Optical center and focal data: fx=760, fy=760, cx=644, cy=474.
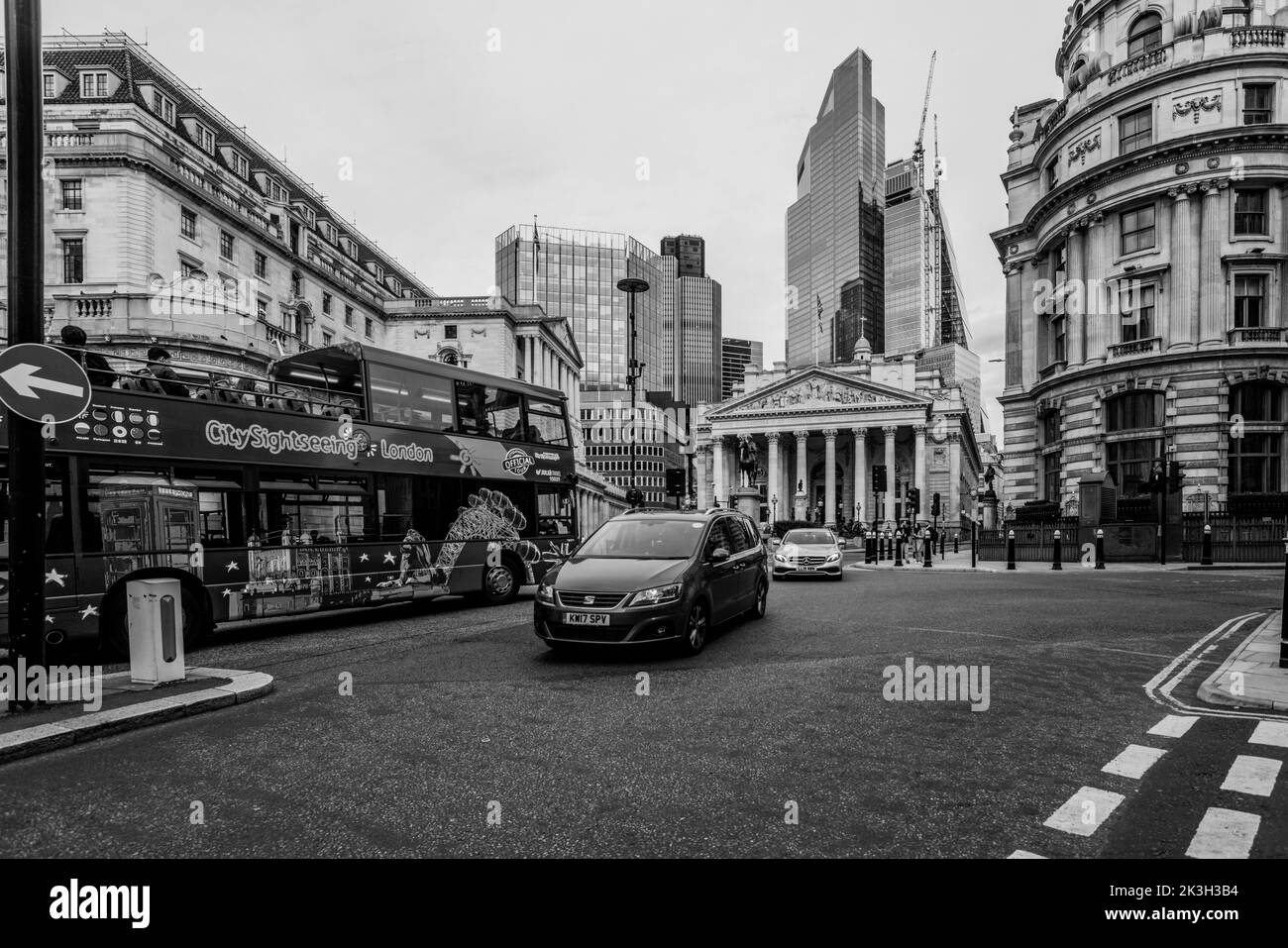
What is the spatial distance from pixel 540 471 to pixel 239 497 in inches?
246

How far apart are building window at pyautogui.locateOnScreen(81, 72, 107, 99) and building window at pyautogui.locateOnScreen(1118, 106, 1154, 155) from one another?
160ft

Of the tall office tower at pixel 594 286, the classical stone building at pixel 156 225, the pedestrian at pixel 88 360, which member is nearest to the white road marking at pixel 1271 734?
the pedestrian at pixel 88 360

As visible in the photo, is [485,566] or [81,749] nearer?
[81,749]

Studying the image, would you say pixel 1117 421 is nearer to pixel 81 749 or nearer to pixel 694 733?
pixel 694 733

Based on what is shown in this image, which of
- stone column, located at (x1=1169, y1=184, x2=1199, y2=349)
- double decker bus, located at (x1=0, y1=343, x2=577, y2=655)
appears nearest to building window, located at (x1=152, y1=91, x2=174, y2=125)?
double decker bus, located at (x1=0, y1=343, x2=577, y2=655)

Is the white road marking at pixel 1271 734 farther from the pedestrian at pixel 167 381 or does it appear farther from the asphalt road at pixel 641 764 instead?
the pedestrian at pixel 167 381

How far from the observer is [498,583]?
14.1 meters

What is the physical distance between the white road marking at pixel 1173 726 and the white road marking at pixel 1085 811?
1.62 metres

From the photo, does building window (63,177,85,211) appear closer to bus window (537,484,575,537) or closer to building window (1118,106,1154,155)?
bus window (537,484,575,537)

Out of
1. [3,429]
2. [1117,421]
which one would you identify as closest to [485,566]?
[3,429]

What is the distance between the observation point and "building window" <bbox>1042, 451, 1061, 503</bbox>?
4031cm

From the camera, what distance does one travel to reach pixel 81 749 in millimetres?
5055

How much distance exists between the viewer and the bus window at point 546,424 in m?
15.2

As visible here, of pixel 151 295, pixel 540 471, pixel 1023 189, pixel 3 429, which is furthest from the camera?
pixel 1023 189
